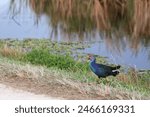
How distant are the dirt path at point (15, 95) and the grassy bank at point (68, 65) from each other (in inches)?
23.2

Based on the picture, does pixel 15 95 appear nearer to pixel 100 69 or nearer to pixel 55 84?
pixel 55 84

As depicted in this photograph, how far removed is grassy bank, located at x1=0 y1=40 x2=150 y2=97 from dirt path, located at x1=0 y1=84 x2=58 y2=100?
23.2 inches

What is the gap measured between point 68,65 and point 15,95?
343cm

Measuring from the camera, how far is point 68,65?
974 cm

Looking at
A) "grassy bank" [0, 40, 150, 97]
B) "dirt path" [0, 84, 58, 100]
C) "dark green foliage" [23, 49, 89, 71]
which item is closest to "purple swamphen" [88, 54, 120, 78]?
"grassy bank" [0, 40, 150, 97]

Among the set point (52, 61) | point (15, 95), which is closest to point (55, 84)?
point (15, 95)

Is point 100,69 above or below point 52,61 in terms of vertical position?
below

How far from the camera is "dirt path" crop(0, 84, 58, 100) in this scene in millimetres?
6223

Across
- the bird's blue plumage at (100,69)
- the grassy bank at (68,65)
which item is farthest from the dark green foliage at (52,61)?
the bird's blue plumage at (100,69)

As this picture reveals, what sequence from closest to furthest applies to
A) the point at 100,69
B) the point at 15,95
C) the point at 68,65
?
the point at 15,95
the point at 100,69
the point at 68,65

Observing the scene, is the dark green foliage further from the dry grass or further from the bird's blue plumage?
the bird's blue plumage

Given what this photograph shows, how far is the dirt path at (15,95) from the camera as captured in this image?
20.4 ft

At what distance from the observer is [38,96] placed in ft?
20.5

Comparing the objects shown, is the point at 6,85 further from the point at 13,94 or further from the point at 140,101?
the point at 140,101
